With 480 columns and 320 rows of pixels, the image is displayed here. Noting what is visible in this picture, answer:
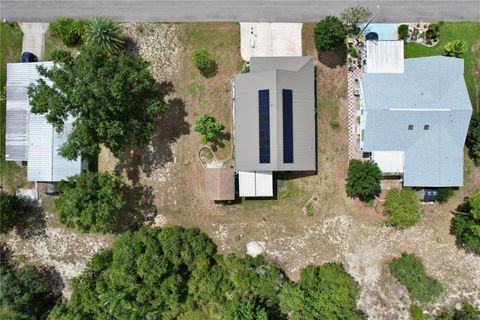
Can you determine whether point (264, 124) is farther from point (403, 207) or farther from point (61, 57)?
point (61, 57)

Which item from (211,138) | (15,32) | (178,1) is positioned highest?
(178,1)

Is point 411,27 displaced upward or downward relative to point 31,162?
upward

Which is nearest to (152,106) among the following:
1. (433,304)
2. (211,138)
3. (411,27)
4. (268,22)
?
(211,138)

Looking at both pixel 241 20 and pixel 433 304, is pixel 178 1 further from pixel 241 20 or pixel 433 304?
pixel 433 304

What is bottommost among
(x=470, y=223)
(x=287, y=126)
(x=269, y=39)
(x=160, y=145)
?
(x=470, y=223)

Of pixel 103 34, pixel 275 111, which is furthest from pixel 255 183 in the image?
pixel 103 34

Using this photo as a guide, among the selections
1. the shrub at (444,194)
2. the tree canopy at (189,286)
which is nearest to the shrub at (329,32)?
the shrub at (444,194)
